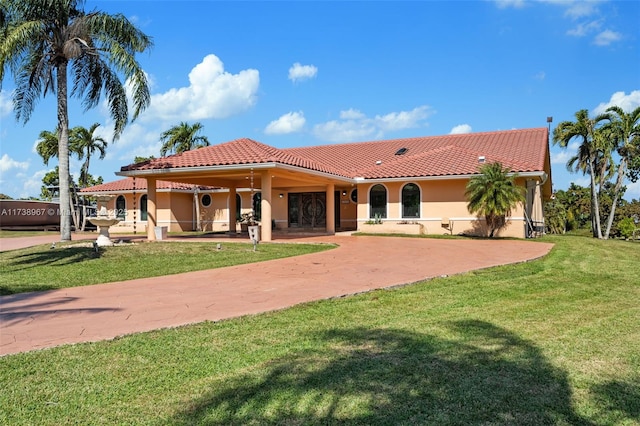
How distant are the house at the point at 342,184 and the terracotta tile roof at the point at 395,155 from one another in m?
0.06

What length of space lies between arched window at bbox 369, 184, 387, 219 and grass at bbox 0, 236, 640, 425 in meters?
17.5

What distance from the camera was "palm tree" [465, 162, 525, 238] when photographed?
19938 millimetres

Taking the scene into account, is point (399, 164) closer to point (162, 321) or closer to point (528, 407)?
point (162, 321)

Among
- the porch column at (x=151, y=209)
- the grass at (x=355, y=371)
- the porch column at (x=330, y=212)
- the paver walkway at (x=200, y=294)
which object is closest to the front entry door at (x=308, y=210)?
the porch column at (x=330, y=212)

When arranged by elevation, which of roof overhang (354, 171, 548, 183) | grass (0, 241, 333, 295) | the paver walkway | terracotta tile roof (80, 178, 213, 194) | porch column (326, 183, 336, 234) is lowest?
the paver walkway

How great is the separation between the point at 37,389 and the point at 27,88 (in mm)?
17571

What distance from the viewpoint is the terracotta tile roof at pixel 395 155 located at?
19694 mm

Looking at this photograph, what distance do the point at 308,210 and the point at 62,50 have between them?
15.5 metres

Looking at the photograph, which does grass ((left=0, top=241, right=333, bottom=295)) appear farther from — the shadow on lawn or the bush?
the bush

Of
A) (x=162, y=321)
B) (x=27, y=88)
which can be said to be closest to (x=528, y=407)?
(x=162, y=321)

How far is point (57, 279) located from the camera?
9.89 meters

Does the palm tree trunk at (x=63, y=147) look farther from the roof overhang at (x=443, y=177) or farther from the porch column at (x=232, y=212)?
the roof overhang at (x=443, y=177)

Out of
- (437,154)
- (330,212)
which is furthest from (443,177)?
(330,212)

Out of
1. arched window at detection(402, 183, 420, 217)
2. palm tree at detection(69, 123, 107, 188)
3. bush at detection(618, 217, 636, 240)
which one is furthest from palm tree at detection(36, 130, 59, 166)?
bush at detection(618, 217, 636, 240)
